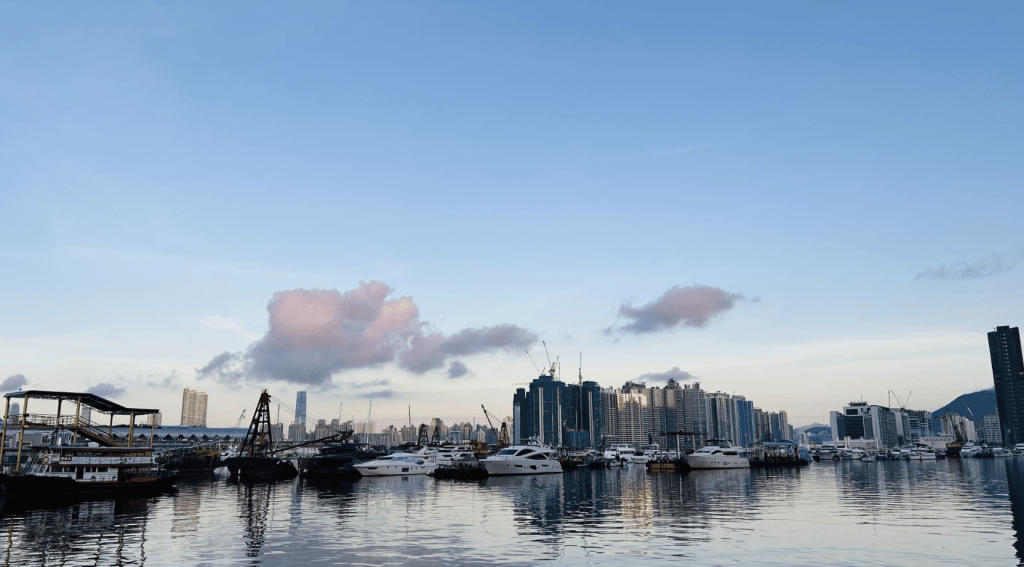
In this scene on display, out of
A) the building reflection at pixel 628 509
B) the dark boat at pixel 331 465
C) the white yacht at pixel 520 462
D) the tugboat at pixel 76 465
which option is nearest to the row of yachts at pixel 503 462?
the white yacht at pixel 520 462

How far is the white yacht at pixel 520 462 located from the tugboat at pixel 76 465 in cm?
5174

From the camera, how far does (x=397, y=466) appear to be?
122312 mm

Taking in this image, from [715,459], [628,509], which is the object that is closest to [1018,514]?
[628,509]

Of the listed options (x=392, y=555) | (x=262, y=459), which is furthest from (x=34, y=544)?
(x=262, y=459)

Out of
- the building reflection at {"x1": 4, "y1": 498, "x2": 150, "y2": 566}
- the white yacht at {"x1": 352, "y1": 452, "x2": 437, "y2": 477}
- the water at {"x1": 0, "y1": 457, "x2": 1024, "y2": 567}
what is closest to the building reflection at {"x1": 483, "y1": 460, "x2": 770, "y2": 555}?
the water at {"x1": 0, "y1": 457, "x2": 1024, "y2": 567}

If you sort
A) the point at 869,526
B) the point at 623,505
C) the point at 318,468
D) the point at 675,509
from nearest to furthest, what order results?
the point at 869,526 → the point at 675,509 → the point at 623,505 → the point at 318,468

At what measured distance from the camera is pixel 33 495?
213ft

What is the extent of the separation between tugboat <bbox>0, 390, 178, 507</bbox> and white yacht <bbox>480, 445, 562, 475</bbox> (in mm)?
51736

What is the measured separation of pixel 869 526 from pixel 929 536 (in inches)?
201

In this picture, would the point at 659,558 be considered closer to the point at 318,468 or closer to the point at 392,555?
the point at 392,555

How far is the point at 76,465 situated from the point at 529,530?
175 feet

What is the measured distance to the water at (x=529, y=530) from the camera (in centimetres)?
3244

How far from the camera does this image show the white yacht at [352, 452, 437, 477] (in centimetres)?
11831

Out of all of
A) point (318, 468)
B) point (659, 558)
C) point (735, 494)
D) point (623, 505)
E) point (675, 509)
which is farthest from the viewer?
point (318, 468)
